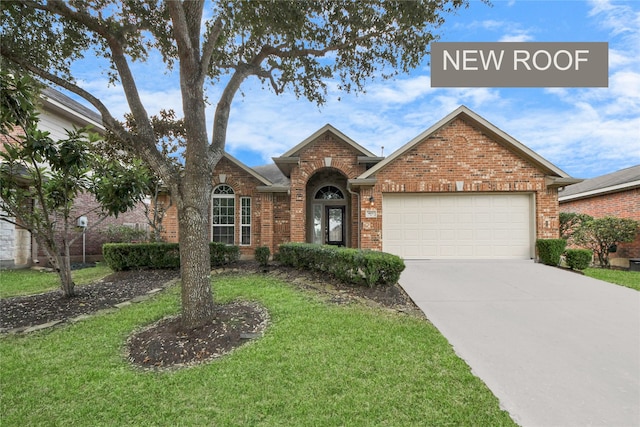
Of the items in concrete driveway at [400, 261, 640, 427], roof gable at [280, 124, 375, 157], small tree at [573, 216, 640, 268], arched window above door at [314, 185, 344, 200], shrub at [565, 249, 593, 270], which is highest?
roof gable at [280, 124, 375, 157]

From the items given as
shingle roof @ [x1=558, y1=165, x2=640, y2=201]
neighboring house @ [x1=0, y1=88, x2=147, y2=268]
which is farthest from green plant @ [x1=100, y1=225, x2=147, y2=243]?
shingle roof @ [x1=558, y1=165, x2=640, y2=201]

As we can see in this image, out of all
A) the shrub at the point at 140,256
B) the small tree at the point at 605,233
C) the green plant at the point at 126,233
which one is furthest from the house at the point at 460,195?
the green plant at the point at 126,233

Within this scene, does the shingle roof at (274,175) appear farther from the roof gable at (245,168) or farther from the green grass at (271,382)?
the green grass at (271,382)

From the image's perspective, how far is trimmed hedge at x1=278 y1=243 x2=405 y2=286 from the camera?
21.4 feet

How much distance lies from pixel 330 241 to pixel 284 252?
4.28m

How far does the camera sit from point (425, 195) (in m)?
10.6

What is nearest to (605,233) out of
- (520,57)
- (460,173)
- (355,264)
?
(460,173)

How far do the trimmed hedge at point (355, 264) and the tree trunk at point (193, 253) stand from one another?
3334 mm

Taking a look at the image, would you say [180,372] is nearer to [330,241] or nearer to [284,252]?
[284,252]

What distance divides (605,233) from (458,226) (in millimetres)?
6489

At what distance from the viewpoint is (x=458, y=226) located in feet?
34.3

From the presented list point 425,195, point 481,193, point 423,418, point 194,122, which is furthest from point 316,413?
point 481,193

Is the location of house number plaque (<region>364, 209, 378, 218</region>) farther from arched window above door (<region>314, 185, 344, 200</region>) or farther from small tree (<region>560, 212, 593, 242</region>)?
small tree (<region>560, 212, 593, 242</region>)

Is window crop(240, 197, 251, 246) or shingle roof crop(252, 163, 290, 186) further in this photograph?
shingle roof crop(252, 163, 290, 186)
